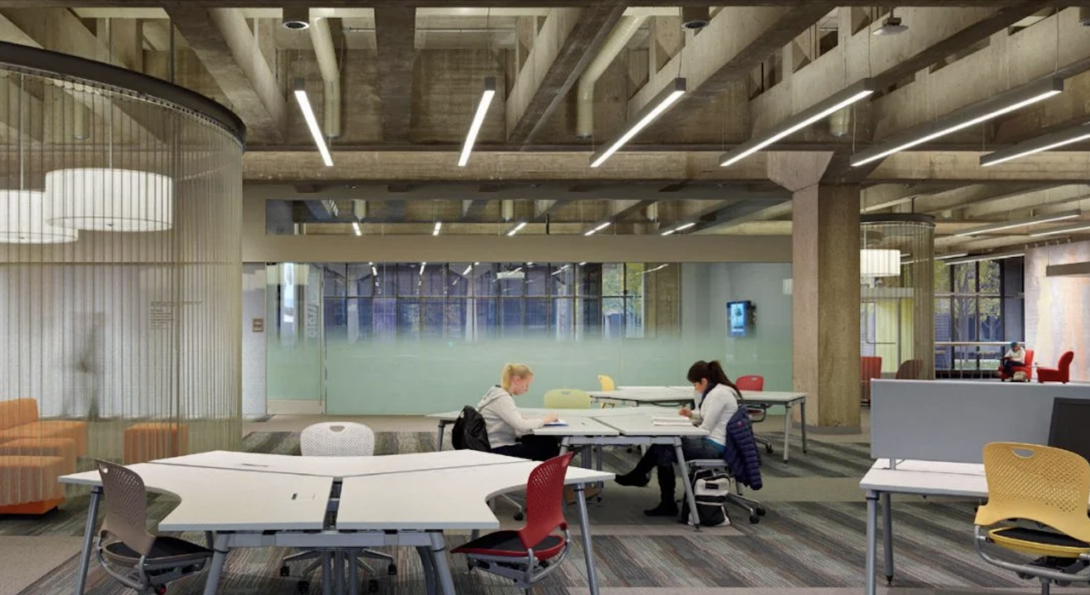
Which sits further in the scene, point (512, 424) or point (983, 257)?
point (983, 257)

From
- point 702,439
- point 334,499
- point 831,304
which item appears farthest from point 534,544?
point 831,304

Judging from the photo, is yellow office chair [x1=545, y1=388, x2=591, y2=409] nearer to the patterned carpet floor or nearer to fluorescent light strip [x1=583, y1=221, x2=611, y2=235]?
the patterned carpet floor

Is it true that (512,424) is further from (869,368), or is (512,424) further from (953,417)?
(869,368)

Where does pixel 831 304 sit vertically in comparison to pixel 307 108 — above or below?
below

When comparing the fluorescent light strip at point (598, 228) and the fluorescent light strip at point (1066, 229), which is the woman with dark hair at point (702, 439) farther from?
the fluorescent light strip at point (1066, 229)

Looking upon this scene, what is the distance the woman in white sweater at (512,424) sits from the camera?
786cm

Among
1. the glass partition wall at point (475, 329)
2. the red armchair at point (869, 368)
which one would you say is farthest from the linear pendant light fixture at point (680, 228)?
the red armchair at point (869, 368)

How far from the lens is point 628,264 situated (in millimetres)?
15883

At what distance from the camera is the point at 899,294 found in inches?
669

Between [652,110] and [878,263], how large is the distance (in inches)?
367

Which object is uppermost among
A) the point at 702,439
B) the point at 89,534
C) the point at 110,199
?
the point at 110,199

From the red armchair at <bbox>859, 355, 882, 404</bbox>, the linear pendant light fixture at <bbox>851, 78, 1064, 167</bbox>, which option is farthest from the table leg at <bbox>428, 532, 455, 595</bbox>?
the red armchair at <bbox>859, 355, 882, 404</bbox>

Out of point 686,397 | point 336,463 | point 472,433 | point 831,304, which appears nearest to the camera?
point 336,463

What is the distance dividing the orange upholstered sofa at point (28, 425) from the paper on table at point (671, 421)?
4458 millimetres
